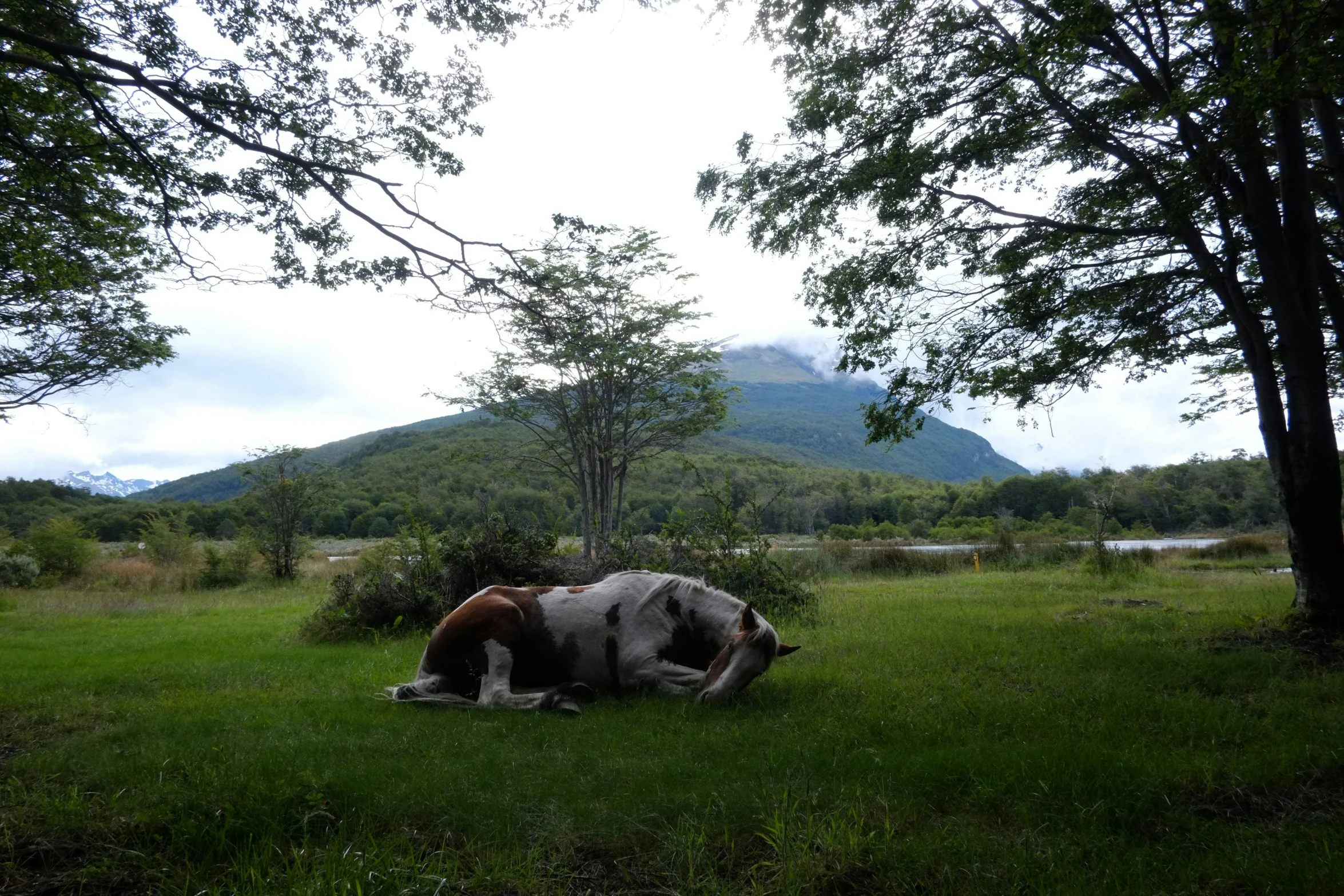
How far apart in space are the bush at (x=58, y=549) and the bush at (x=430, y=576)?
19312mm

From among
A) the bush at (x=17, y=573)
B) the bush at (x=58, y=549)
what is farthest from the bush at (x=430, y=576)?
the bush at (x=58, y=549)

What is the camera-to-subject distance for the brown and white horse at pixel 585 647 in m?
5.79

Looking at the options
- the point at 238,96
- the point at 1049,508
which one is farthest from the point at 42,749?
the point at 1049,508

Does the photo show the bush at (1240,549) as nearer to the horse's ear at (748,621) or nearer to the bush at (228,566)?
the horse's ear at (748,621)

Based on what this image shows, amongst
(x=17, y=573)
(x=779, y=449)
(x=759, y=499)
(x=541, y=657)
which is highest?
(x=779, y=449)

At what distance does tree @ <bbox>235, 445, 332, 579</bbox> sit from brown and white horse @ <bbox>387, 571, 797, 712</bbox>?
66.0ft

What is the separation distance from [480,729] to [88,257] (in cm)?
1316

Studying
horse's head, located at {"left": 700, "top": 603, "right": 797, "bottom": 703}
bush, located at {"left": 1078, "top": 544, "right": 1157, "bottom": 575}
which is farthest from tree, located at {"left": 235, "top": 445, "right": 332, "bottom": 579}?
bush, located at {"left": 1078, "top": 544, "right": 1157, "bottom": 575}

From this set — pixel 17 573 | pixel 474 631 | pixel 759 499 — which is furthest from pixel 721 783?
pixel 17 573

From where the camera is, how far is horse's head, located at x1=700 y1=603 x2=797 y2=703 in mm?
5539

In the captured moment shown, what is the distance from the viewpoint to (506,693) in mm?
5816

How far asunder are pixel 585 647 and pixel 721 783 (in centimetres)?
253

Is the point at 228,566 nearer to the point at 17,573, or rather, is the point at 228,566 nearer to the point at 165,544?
the point at 165,544

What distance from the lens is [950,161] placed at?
9.43 metres
